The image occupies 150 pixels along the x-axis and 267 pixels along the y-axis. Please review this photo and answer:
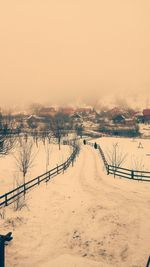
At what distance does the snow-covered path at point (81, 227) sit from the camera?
10.5 meters

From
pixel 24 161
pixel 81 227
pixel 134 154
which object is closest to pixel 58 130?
pixel 134 154

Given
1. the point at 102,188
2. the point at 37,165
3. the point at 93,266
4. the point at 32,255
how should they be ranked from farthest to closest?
the point at 37,165, the point at 102,188, the point at 32,255, the point at 93,266

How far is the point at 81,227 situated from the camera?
13.4m

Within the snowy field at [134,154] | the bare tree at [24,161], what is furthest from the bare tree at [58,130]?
the bare tree at [24,161]

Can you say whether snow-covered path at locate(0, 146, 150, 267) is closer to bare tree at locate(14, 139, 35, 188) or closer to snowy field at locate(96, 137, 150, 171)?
bare tree at locate(14, 139, 35, 188)

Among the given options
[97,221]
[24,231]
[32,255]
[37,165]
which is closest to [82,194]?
[97,221]

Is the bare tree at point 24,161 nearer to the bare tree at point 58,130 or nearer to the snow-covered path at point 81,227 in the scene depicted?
the snow-covered path at point 81,227

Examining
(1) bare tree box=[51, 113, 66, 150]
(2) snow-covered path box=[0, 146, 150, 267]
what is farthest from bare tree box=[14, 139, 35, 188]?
(1) bare tree box=[51, 113, 66, 150]

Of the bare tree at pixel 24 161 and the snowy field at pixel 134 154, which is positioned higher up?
the bare tree at pixel 24 161

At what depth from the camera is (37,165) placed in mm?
36438

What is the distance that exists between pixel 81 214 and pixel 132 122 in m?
108

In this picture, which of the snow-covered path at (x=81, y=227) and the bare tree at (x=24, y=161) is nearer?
the snow-covered path at (x=81, y=227)

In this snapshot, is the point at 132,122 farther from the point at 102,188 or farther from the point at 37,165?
the point at 102,188

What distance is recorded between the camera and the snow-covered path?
34.4 ft
